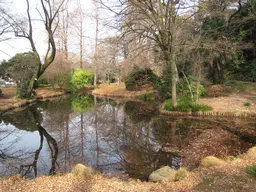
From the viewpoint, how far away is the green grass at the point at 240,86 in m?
16.6

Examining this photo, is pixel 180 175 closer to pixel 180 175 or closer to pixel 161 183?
pixel 180 175

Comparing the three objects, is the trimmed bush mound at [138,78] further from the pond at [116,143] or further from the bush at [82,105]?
the pond at [116,143]

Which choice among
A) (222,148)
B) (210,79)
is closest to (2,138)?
(222,148)

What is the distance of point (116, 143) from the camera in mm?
8352

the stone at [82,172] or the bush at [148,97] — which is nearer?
the stone at [82,172]

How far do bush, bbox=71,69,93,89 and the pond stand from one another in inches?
758

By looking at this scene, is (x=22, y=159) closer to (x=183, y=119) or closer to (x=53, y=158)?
(x=53, y=158)

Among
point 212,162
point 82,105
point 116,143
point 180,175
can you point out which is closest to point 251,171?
point 212,162

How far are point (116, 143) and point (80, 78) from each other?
2519 cm

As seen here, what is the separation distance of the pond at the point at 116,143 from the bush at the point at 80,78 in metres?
19.2

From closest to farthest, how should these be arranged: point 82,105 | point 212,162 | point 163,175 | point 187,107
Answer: point 163,175, point 212,162, point 187,107, point 82,105

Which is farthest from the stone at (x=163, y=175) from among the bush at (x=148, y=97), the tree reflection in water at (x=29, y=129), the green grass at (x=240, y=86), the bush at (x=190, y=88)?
the bush at (x=148, y=97)

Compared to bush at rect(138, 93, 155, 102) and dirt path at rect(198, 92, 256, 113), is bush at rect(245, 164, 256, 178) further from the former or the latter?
bush at rect(138, 93, 155, 102)

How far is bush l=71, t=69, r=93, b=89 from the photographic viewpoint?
32.0 metres
